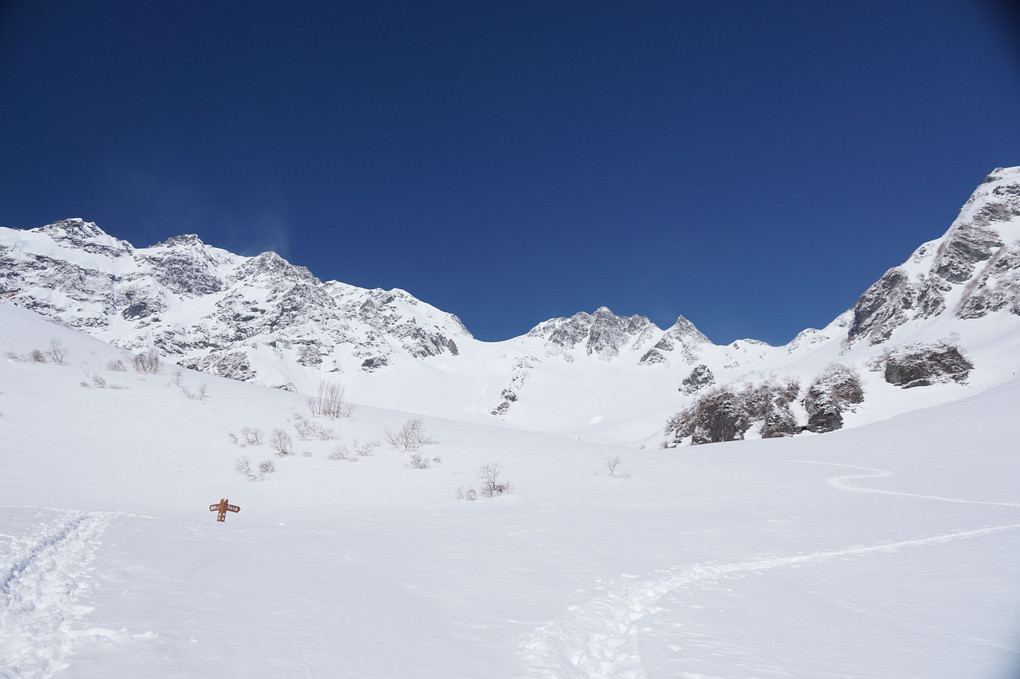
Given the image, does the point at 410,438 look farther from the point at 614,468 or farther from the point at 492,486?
the point at 614,468

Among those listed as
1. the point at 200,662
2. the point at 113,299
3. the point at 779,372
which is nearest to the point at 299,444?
the point at 200,662

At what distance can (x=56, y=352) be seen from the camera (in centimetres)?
2080

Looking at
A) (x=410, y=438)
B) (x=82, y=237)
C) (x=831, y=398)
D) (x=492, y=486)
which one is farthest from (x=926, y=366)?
(x=82, y=237)

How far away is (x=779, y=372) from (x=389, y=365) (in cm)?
10537

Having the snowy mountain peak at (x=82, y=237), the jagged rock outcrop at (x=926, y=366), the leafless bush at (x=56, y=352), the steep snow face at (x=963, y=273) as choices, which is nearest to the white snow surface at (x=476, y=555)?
the leafless bush at (x=56, y=352)

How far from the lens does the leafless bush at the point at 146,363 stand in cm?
2224

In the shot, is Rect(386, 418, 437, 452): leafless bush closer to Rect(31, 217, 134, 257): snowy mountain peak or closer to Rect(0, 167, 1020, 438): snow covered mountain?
Rect(0, 167, 1020, 438): snow covered mountain

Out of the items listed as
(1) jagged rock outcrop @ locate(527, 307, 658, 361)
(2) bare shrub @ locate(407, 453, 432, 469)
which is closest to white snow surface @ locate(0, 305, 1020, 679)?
(2) bare shrub @ locate(407, 453, 432, 469)

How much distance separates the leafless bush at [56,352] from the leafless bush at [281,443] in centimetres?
1079

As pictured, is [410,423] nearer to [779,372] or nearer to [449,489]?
[449,489]

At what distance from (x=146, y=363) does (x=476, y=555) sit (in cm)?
2228

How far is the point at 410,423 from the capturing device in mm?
20375

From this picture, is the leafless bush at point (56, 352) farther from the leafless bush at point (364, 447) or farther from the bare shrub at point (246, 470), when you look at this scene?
the leafless bush at point (364, 447)

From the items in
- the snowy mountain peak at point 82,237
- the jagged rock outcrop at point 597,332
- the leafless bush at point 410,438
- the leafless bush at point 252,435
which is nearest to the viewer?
the leafless bush at point 252,435
